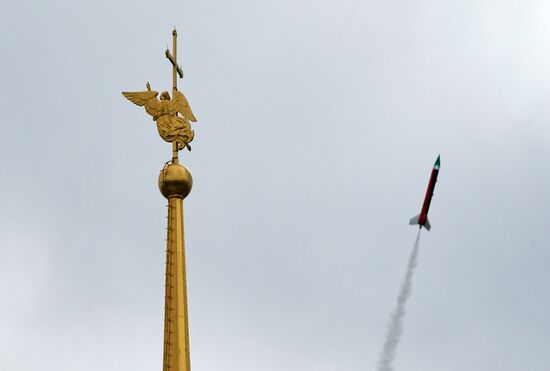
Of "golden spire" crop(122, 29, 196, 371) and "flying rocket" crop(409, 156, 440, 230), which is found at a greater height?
"flying rocket" crop(409, 156, 440, 230)

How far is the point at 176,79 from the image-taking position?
1634 inches

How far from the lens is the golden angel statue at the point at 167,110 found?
133 feet

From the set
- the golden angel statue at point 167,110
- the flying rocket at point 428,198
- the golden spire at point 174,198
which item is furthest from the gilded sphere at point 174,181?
the flying rocket at point 428,198

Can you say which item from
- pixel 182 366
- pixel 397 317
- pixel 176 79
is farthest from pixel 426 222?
pixel 182 366

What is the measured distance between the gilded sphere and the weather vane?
3.39 ft

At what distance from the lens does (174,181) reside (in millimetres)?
39094

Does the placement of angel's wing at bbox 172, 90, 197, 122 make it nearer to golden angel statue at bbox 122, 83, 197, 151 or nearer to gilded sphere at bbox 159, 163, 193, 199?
golden angel statue at bbox 122, 83, 197, 151

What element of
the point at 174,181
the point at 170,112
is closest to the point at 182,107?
the point at 170,112

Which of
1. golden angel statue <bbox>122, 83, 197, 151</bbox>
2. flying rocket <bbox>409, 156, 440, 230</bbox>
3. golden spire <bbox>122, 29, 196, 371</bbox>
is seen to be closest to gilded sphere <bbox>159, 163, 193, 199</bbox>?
golden spire <bbox>122, 29, 196, 371</bbox>

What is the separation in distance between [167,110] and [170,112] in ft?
0.34

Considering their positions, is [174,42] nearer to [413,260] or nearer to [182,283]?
[182,283]

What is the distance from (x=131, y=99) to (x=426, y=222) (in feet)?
53.4

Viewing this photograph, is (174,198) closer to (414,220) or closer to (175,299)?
(175,299)

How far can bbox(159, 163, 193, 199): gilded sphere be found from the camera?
3912 cm
